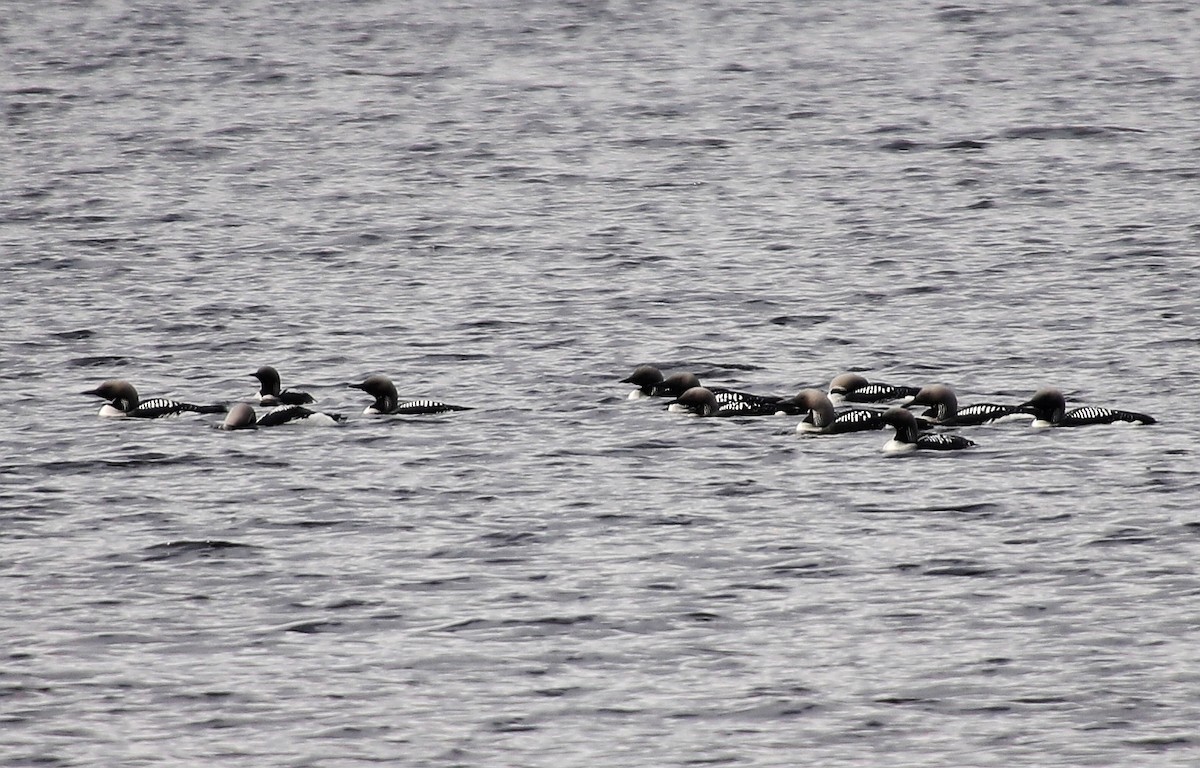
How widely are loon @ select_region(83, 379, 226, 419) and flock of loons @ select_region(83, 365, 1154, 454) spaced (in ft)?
0.04

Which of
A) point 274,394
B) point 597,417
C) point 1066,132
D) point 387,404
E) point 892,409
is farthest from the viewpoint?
point 1066,132

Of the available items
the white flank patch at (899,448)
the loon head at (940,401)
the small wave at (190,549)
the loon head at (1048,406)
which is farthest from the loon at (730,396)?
the small wave at (190,549)

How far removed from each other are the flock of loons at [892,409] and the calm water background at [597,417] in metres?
0.29

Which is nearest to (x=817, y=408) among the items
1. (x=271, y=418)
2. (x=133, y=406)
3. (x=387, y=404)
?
(x=387, y=404)

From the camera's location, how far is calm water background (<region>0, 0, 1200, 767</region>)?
1661 centimetres

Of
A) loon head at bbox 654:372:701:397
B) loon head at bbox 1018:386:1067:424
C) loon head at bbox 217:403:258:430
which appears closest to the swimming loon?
loon head at bbox 654:372:701:397

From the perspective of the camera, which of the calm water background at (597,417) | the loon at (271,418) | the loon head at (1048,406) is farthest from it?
the loon at (271,418)

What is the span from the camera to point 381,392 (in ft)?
82.5

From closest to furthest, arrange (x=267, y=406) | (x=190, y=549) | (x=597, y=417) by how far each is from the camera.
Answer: (x=190, y=549) → (x=597, y=417) → (x=267, y=406)

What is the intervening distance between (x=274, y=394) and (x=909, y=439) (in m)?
7.66

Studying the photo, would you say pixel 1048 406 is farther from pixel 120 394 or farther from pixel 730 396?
pixel 120 394

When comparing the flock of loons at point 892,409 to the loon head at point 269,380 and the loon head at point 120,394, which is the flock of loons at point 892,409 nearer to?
the loon head at point 269,380

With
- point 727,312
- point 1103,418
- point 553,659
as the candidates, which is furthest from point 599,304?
point 553,659

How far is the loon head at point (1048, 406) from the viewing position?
23594mm
